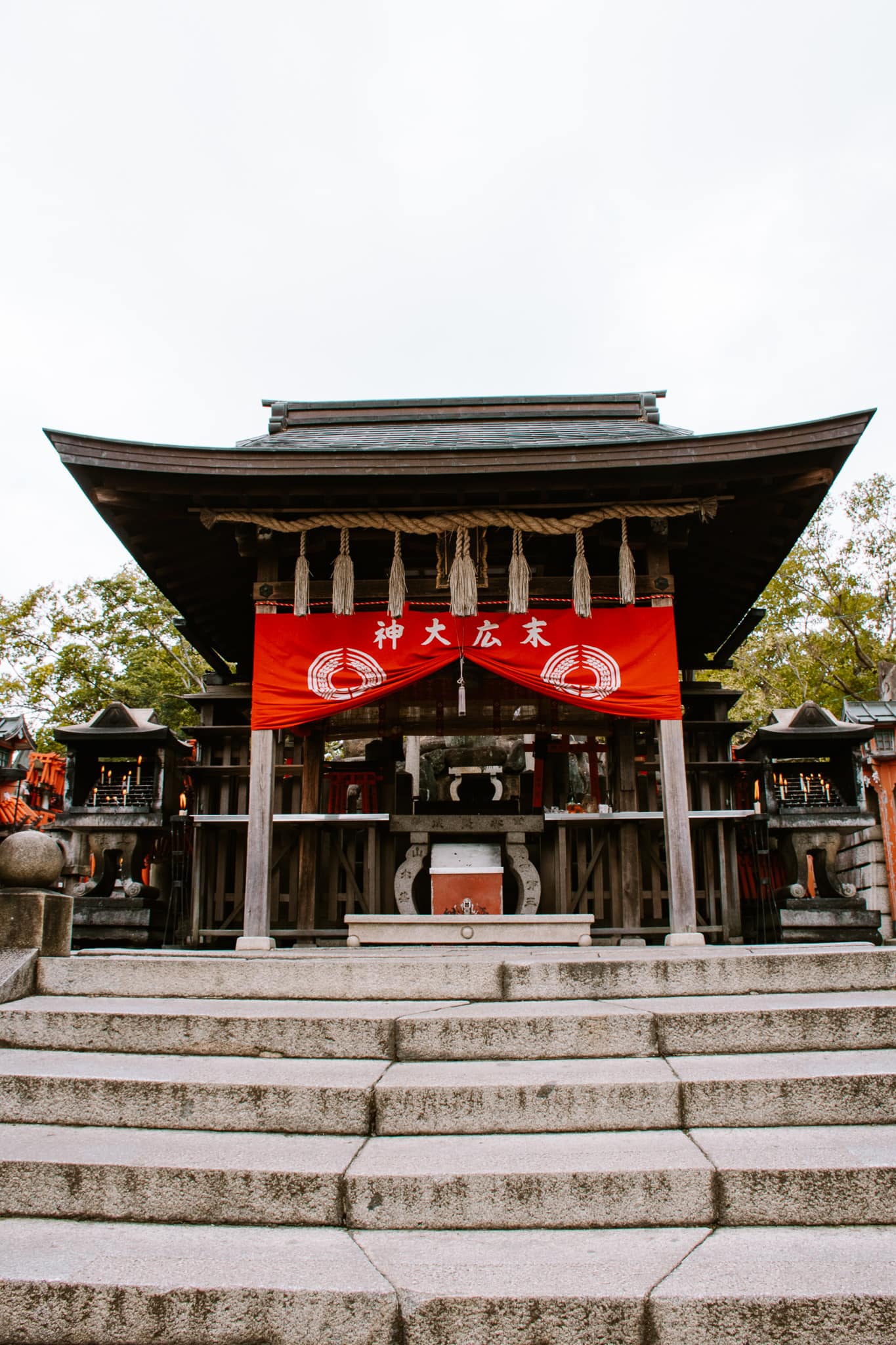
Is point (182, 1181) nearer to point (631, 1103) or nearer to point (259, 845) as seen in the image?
point (631, 1103)

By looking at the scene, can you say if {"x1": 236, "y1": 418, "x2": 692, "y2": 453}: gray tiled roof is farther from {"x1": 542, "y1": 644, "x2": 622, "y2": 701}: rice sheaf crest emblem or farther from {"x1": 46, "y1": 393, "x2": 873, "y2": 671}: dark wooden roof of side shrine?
{"x1": 542, "y1": 644, "x2": 622, "y2": 701}: rice sheaf crest emblem

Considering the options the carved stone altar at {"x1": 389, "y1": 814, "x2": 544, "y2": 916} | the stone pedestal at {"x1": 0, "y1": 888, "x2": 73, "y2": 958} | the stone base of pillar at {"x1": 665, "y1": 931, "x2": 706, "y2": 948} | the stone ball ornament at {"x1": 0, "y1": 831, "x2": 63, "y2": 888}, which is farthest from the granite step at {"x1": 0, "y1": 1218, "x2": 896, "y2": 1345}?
the carved stone altar at {"x1": 389, "y1": 814, "x2": 544, "y2": 916}

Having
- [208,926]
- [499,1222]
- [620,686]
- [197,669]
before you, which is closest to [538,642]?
[620,686]

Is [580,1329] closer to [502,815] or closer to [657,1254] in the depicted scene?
[657,1254]

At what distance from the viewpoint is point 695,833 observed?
9477 mm

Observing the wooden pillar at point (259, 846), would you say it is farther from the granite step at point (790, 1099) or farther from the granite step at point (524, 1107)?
the granite step at point (790, 1099)

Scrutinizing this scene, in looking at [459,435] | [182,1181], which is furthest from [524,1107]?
[459,435]

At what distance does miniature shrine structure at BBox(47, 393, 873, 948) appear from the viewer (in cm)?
764

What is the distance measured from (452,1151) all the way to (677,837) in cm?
448

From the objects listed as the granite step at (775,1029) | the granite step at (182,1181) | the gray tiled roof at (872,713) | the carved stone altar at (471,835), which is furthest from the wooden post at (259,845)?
the gray tiled roof at (872,713)

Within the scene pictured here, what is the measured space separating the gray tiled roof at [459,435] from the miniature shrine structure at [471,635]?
81 mm

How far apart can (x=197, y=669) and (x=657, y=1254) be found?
26.7 m

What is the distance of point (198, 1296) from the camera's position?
285 cm

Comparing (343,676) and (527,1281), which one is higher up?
(343,676)
